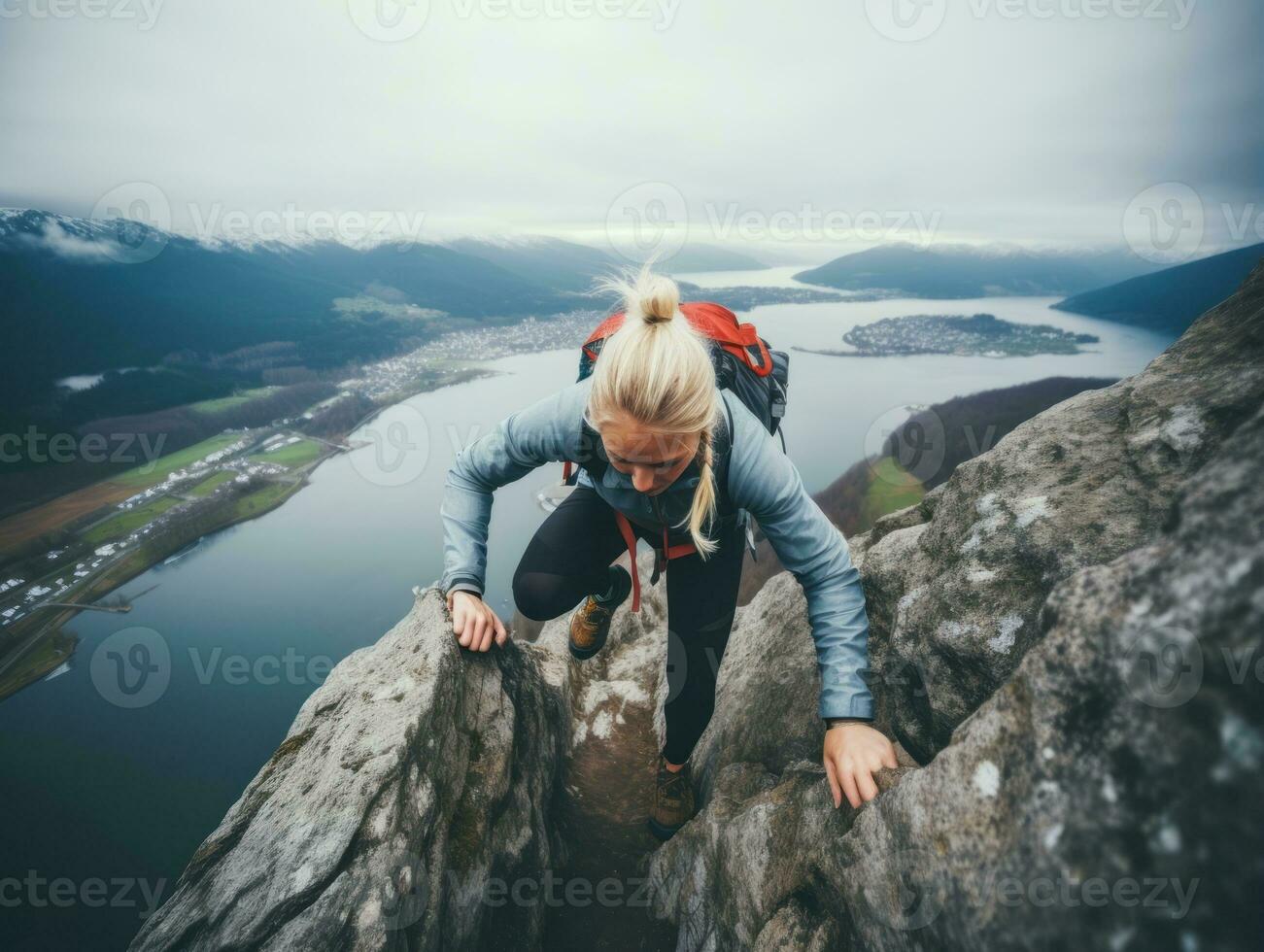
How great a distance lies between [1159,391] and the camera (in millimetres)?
3131

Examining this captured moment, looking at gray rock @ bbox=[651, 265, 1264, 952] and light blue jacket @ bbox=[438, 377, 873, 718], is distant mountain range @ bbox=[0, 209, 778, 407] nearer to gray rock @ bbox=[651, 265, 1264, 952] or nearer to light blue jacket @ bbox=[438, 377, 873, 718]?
light blue jacket @ bbox=[438, 377, 873, 718]

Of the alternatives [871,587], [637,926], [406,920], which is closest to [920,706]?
[871,587]

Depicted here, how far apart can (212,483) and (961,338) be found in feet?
516

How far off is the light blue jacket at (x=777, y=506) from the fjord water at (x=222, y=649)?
534 centimetres

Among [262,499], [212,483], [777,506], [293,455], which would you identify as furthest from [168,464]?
[777,506]

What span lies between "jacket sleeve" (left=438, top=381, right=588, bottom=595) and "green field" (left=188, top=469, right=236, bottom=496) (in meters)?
77.1

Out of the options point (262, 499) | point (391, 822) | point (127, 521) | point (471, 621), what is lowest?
point (262, 499)

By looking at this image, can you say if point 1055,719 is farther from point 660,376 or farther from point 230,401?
point 230,401

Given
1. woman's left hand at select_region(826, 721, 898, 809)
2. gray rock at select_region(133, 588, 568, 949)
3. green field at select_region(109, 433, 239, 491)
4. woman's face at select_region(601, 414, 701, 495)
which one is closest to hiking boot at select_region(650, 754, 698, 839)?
gray rock at select_region(133, 588, 568, 949)

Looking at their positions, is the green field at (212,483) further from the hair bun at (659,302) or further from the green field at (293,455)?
the hair bun at (659,302)

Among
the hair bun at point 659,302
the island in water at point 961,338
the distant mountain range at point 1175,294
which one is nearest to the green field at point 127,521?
the hair bun at point 659,302

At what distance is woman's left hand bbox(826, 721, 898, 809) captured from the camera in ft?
8.74

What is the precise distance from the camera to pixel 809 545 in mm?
3086

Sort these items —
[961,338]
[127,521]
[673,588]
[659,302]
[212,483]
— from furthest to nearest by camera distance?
Result: [961,338] < [212,483] < [127,521] < [673,588] < [659,302]
